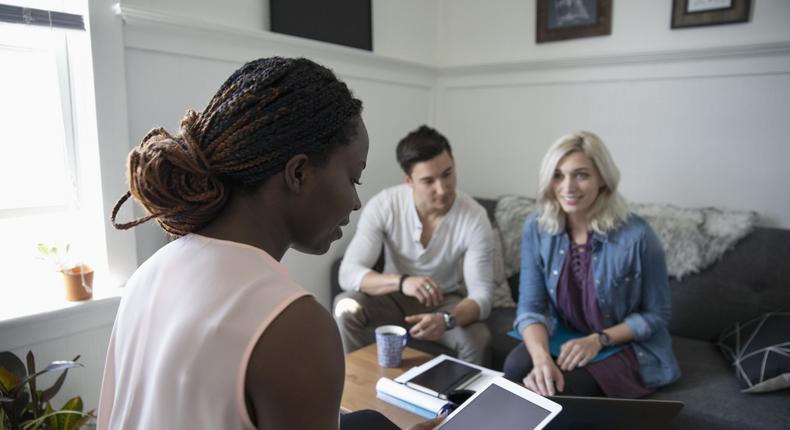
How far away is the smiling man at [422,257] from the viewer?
1884 mm

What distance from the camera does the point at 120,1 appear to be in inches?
64.4

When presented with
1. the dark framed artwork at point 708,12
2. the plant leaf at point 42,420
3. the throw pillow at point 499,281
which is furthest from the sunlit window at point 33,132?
the dark framed artwork at point 708,12

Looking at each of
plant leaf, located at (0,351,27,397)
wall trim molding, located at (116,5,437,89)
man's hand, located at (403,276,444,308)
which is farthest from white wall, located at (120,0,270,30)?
man's hand, located at (403,276,444,308)

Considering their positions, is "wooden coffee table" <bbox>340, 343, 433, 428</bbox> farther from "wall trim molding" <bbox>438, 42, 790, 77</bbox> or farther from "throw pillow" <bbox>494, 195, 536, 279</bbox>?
"wall trim molding" <bbox>438, 42, 790, 77</bbox>

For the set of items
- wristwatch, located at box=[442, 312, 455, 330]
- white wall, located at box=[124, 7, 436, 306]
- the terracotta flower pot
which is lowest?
wristwatch, located at box=[442, 312, 455, 330]

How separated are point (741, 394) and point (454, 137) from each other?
1.99m

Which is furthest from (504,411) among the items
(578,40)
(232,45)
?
(578,40)

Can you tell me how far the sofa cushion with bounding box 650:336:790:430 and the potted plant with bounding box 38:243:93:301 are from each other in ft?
5.95

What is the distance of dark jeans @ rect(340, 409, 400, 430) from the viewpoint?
932 mm

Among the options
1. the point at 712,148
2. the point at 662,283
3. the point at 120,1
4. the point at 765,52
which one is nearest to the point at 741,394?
the point at 662,283

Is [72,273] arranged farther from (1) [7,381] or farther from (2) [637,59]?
(2) [637,59]

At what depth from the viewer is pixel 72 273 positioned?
1.59 metres

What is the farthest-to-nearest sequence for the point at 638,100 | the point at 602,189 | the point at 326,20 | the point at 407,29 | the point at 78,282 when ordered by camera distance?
the point at 407,29 < the point at 638,100 < the point at 326,20 < the point at 602,189 < the point at 78,282

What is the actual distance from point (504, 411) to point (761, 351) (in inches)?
46.1
